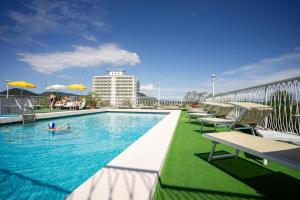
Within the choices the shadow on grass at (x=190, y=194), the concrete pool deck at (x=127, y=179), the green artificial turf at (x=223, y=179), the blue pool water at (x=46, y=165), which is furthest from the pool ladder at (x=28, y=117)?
the shadow on grass at (x=190, y=194)

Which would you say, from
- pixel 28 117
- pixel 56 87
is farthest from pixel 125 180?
pixel 56 87

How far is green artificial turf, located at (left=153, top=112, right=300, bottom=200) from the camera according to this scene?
1728 mm

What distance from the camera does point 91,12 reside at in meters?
16.3

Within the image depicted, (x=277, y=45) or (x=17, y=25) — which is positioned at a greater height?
(x=17, y=25)

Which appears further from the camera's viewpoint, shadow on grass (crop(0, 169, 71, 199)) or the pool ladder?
the pool ladder

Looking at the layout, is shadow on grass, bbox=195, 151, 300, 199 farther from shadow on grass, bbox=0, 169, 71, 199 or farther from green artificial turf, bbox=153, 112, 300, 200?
shadow on grass, bbox=0, 169, 71, 199

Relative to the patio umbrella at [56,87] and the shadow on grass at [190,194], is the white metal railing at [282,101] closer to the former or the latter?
the shadow on grass at [190,194]

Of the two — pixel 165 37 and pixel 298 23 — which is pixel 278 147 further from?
pixel 165 37

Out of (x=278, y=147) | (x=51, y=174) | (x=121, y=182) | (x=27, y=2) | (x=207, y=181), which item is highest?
(x=27, y=2)

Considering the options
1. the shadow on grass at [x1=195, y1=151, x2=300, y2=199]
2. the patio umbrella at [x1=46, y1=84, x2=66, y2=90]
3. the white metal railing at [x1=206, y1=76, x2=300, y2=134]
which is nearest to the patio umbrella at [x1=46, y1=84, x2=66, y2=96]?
the patio umbrella at [x1=46, y1=84, x2=66, y2=90]

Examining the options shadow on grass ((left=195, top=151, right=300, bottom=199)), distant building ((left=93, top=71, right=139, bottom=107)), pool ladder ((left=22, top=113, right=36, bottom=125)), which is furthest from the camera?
distant building ((left=93, top=71, right=139, bottom=107))

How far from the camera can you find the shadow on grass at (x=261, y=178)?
70.4 inches

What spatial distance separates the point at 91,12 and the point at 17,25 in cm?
920

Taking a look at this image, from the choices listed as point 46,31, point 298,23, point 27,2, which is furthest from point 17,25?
point 298,23
